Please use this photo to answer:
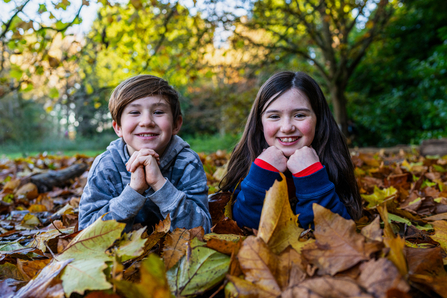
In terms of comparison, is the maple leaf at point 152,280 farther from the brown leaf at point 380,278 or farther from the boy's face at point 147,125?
the boy's face at point 147,125

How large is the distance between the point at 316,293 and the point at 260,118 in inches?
49.0

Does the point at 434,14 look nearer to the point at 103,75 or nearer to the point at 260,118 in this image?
the point at 260,118

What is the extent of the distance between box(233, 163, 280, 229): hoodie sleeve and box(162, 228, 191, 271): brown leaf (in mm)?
489

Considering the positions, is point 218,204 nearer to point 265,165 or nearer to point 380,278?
point 265,165

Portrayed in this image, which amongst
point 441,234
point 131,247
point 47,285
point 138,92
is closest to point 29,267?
point 47,285

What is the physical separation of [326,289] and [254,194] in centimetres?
77

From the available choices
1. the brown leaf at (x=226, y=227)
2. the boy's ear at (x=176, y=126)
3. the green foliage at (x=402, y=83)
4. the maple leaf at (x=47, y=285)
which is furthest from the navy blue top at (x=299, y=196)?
the green foliage at (x=402, y=83)

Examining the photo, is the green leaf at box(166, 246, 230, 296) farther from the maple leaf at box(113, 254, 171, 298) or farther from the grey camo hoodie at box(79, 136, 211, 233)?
the grey camo hoodie at box(79, 136, 211, 233)

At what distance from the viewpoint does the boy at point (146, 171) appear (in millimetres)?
1305

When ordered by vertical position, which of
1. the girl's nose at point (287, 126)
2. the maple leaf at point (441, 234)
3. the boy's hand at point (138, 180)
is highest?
the girl's nose at point (287, 126)

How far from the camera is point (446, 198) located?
1676 millimetres

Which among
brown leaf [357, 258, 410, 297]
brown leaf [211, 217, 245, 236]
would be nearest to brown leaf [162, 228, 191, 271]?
brown leaf [211, 217, 245, 236]

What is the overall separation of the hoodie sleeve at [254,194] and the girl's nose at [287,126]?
0.78ft

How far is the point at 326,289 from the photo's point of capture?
632 mm
